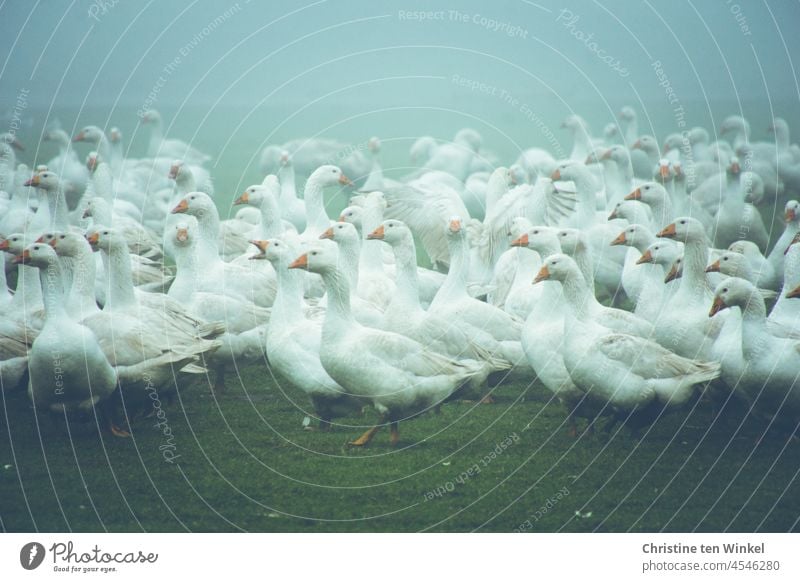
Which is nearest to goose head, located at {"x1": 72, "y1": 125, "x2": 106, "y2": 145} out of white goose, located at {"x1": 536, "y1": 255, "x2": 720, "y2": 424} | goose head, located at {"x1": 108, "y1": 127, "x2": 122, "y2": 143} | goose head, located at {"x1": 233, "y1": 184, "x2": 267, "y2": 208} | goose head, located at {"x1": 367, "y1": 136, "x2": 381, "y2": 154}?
goose head, located at {"x1": 108, "y1": 127, "x2": 122, "y2": 143}

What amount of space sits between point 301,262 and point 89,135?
522cm

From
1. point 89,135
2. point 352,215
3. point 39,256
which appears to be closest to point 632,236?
point 352,215

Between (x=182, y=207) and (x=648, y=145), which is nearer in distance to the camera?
(x=182, y=207)

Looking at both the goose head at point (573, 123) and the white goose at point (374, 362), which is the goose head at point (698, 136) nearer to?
the goose head at point (573, 123)

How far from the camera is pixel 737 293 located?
253 inches

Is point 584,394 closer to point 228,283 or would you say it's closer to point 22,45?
point 228,283

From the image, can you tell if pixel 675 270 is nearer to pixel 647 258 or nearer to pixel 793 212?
pixel 647 258

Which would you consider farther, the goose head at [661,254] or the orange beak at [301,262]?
the goose head at [661,254]

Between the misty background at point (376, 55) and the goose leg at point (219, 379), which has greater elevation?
the misty background at point (376, 55)

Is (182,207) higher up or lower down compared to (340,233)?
higher up

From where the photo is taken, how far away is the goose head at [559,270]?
6.75 metres

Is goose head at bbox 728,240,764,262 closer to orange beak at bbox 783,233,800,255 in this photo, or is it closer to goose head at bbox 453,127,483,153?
orange beak at bbox 783,233,800,255

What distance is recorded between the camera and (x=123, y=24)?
9.85 metres

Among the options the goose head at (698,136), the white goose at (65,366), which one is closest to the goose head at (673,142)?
the goose head at (698,136)
